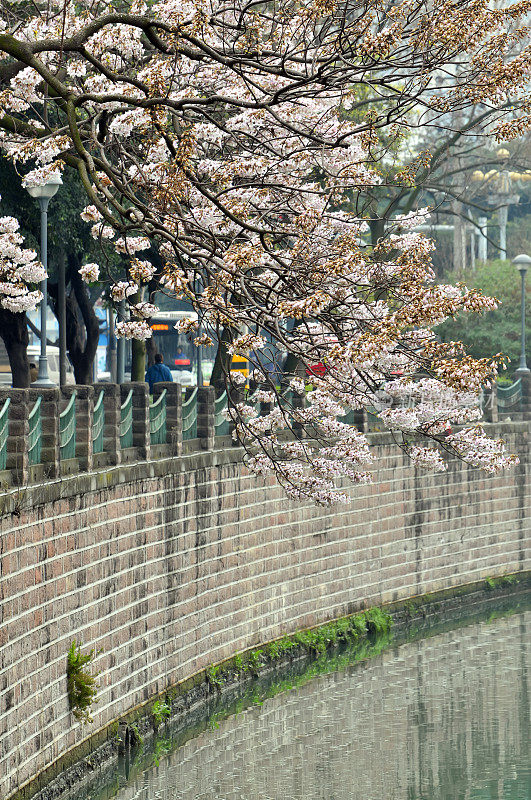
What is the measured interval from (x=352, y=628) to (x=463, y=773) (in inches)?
278

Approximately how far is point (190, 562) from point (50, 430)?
536 cm

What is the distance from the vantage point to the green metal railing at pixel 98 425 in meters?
17.1

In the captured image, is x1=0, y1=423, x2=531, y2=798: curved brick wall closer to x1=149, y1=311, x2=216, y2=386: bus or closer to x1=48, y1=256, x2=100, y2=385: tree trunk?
x1=48, y1=256, x2=100, y2=385: tree trunk

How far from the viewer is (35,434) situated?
14859 mm

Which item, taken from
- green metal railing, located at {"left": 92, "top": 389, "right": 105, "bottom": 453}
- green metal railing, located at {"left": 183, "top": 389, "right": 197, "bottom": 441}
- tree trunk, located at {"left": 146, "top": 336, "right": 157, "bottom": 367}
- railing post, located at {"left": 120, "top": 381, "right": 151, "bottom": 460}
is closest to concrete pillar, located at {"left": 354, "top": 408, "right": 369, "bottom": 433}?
tree trunk, located at {"left": 146, "top": 336, "right": 157, "bottom": 367}

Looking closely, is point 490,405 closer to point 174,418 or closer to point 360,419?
point 360,419

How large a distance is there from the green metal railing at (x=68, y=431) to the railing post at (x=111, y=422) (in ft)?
3.82

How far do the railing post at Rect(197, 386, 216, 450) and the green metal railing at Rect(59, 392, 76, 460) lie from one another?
16.4 feet

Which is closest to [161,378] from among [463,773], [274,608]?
[274,608]

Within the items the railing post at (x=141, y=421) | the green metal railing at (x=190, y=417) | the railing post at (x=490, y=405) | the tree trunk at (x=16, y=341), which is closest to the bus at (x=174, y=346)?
the railing post at (x=490, y=405)

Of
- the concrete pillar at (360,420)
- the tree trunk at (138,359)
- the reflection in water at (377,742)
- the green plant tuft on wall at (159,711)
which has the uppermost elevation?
the tree trunk at (138,359)

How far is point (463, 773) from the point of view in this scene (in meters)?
18.9

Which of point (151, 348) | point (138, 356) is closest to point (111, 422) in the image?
point (138, 356)

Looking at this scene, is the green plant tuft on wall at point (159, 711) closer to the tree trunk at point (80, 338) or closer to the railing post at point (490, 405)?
the tree trunk at point (80, 338)
